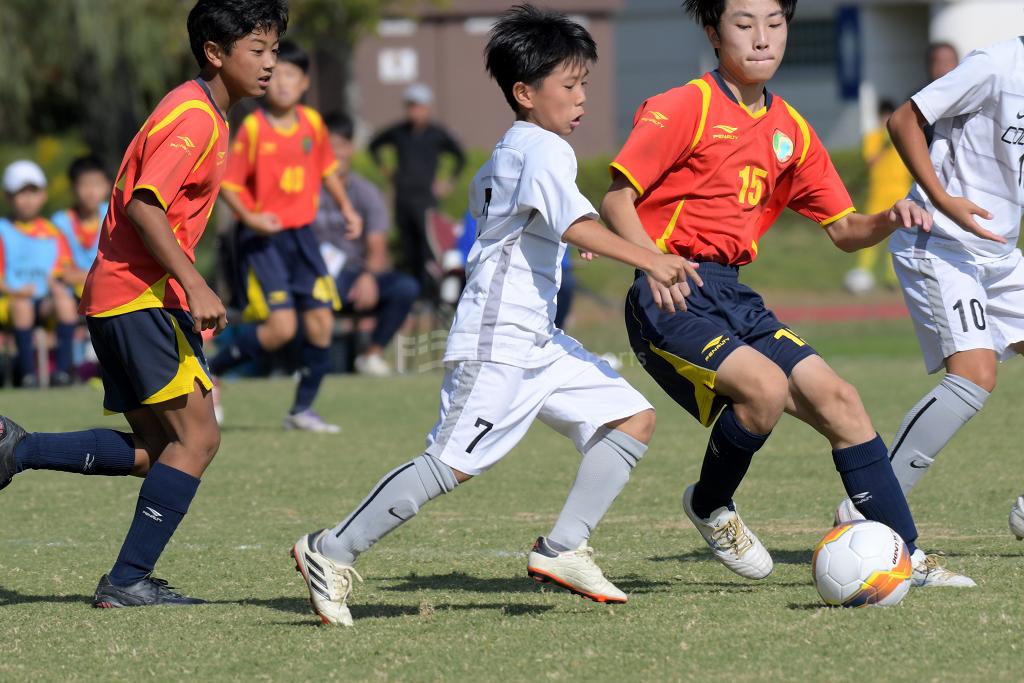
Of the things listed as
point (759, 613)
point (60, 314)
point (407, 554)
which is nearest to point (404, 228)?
point (60, 314)

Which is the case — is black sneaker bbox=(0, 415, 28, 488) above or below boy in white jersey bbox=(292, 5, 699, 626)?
below

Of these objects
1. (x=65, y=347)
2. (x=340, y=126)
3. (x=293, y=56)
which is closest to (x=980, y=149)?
(x=293, y=56)

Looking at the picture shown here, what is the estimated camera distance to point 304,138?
9.99 metres

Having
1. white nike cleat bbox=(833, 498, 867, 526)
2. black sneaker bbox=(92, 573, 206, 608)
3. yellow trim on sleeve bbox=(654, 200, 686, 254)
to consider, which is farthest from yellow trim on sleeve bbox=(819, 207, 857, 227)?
black sneaker bbox=(92, 573, 206, 608)

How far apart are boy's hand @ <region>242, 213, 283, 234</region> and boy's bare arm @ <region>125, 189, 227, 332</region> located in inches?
177

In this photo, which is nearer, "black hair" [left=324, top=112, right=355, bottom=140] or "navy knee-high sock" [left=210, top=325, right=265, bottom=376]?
"navy knee-high sock" [left=210, top=325, right=265, bottom=376]

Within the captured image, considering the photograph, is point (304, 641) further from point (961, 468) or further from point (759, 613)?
point (961, 468)

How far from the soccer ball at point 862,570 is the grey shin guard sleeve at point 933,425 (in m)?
→ 0.93

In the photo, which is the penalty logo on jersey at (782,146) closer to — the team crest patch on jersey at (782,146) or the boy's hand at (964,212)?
the team crest patch on jersey at (782,146)

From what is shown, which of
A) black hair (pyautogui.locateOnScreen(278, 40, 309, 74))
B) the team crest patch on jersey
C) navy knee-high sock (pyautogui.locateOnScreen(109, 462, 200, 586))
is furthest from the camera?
black hair (pyautogui.locateOnScreen(278, 40, 309, 74))

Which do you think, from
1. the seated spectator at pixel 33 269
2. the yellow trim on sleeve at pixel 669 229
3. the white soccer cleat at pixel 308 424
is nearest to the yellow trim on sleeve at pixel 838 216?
the yellow trim on sleeve at pixel 669 229

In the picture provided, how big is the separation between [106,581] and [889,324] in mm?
13073

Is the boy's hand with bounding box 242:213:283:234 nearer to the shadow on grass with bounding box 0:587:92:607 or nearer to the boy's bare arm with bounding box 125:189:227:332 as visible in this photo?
the shadow on grass with bounding box 0:587:92:607

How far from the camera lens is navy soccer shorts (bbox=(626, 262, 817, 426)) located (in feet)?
16.7
